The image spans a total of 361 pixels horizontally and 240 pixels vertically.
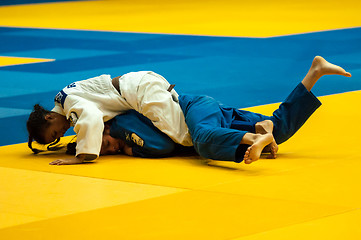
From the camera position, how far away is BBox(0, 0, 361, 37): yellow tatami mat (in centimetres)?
1527

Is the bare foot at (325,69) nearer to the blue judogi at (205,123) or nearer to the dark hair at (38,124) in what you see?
the blue judogi at (205,123)

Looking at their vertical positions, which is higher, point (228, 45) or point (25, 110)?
point (228, 45)

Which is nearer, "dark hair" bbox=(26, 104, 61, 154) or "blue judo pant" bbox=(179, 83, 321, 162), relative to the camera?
"blue judo pant" bbox=(179, 83, 321, 162)

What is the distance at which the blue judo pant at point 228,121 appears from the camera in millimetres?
5242

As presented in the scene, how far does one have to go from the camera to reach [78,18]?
19.0 m

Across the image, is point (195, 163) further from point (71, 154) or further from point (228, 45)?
point (228, 45)

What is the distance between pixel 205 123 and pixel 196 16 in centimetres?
1309

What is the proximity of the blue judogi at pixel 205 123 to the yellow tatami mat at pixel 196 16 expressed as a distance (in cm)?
827

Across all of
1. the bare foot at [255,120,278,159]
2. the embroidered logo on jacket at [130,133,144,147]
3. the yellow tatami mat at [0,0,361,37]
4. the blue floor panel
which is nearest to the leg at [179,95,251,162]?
the bare foot at [255,120,278,159]

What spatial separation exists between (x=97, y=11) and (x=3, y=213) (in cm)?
1679

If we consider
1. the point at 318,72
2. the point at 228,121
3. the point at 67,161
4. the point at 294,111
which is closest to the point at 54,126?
the point at 67,161

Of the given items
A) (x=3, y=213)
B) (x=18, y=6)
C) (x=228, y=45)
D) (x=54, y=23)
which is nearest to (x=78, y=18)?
(x=54, y=23)

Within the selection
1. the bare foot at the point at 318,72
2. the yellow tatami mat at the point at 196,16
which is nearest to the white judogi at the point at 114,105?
the bare foot at the point at 318,72

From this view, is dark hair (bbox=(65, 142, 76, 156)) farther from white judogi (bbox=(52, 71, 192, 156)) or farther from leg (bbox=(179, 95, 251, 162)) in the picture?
leg (bbox=(179, 95, 251, 162))
